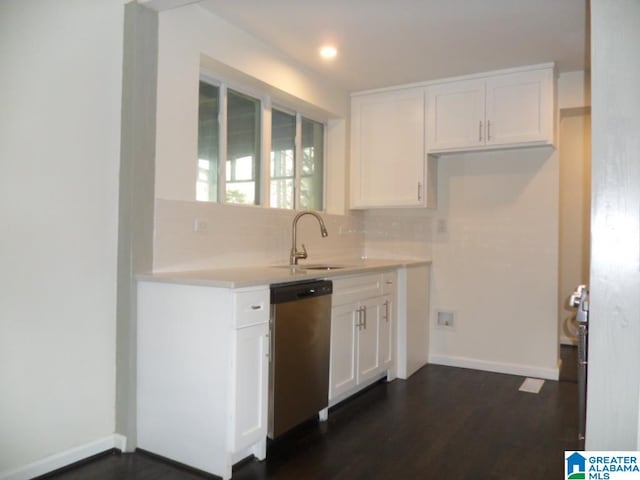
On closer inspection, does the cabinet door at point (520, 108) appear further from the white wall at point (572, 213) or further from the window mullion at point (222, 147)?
the window mullion at point (222, 147)

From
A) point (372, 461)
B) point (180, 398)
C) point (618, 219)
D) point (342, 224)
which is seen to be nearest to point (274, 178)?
point (342, 224)

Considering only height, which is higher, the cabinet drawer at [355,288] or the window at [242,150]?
the window at [242,150]

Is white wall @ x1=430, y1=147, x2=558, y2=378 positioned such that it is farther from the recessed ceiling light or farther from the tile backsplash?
the recessed ceiling light

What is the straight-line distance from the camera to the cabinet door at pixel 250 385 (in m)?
2.11

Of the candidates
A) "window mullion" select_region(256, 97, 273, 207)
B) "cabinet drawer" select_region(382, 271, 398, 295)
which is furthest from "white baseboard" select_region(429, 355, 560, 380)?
"window mullion" select_region(256, 97, 273, 207)

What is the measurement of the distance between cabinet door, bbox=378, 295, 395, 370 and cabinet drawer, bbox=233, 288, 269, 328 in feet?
4.51

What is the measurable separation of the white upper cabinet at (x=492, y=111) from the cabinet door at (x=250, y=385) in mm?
2477

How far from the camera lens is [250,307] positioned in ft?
7.13

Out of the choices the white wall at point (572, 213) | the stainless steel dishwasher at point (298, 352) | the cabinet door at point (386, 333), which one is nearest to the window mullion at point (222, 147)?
the stainless steel dishwasher at point (298, 352)

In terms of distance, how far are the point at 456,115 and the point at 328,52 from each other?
4.00ft

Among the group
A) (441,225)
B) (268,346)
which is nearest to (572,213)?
(441,225)

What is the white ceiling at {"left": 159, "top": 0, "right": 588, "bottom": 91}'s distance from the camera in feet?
8.88

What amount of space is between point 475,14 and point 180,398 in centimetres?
262
